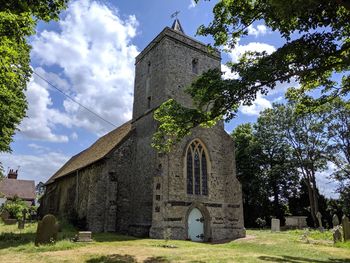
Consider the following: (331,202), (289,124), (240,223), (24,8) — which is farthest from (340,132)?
(24,8)

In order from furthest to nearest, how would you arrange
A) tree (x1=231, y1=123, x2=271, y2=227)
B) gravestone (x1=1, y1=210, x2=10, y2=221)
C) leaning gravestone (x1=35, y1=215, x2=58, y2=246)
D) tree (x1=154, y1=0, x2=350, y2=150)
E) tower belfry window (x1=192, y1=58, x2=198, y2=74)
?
tree (x1=231, y1=123, x2=271, y2=227) → gravestone (x1=1, y1=210, x2=10, y2=221) → tower belfry window (x1=192, y1=58, x2=198, y2=74) → leaning gravestone (x1=35, y1=215, x2=58, y2=246) → tree (x1=154, y1=0, x2=350, y2=150)

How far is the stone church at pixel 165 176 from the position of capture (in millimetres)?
18797

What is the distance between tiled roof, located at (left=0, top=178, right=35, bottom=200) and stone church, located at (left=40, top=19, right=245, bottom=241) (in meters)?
28.9

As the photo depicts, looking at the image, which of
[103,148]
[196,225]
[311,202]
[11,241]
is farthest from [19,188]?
[311,202]

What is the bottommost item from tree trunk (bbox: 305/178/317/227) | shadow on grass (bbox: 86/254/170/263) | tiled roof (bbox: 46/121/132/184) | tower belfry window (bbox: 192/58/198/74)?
shadow on grass (bbox: 86/254/170/263)

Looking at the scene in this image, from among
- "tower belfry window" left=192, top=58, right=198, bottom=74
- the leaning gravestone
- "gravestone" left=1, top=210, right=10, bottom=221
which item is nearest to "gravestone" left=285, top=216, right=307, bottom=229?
"tower belfry window" left=192, top=58, right=198, bottom=74

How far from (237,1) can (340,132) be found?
27.3 meters

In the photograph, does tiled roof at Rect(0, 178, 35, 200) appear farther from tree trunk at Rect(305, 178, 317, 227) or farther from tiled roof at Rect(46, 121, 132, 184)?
tree trunk at Rect(305, 178, 317, 227)

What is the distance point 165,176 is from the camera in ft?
61.2

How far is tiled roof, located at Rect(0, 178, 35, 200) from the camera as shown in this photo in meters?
47.3

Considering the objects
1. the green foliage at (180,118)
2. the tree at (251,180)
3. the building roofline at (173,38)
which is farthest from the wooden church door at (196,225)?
the tree at (251,180)

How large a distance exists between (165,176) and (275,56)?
10.8 meters

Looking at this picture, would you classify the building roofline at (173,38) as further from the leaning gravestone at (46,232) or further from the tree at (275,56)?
the leaning gravestone at (46,232)

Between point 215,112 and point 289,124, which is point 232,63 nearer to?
point 215,112
